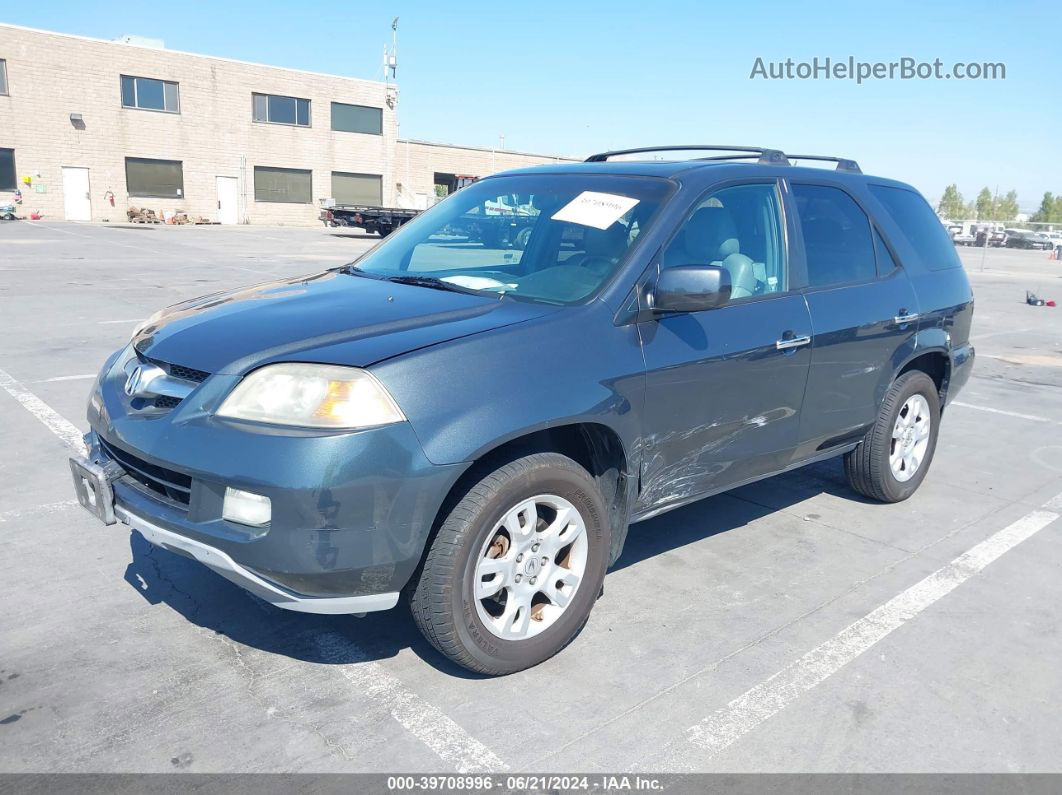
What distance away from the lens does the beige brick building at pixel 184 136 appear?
119ft

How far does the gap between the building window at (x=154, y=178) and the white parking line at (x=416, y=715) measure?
4169 cm

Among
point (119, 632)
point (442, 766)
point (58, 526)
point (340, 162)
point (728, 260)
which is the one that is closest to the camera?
point (442, 766)

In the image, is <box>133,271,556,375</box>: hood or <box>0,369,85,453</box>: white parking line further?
<box>0,369,85,453</box>: white parking line

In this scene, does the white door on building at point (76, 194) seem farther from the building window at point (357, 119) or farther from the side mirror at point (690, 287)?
the side mirror at point (690, 287)

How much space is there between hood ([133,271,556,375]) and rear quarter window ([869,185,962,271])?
9.22ft

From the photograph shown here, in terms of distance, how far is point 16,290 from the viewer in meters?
12.7

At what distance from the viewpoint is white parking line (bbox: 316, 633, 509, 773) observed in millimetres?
2631

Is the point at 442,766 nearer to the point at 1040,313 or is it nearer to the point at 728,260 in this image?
the point at 728,260

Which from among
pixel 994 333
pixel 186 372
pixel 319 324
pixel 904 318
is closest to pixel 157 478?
pixel 186 372

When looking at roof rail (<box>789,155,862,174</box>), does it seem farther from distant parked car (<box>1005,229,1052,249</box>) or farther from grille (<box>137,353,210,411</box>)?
distant parked car (<box>1005,229,1052,249</box>)

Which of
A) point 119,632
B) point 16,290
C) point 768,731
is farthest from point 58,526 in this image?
point 16,290

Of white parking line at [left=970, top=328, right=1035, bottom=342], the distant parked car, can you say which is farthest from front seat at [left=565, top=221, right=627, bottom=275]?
the distant parked car

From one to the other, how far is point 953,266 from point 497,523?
3.96 meters

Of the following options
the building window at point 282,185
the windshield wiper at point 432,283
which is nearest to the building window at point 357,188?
the building window at point 282,185
